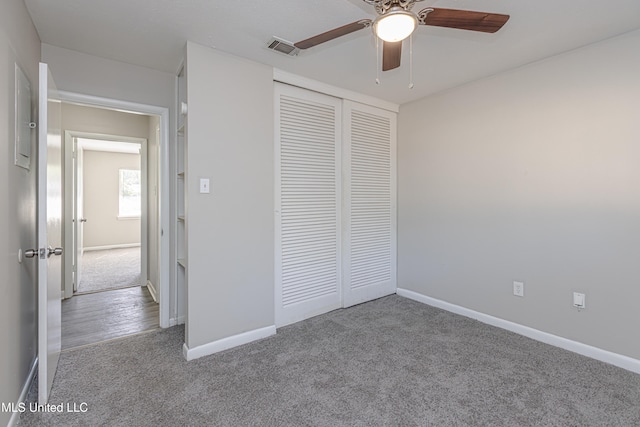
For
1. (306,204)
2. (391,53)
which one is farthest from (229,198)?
(391,53)

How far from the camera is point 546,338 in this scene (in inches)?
100.0

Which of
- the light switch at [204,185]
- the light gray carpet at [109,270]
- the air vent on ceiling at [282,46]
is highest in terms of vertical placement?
the air vent on ceiling at [282,46]

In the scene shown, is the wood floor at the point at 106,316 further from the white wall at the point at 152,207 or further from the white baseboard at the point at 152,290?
the white wall at the point at 152,207

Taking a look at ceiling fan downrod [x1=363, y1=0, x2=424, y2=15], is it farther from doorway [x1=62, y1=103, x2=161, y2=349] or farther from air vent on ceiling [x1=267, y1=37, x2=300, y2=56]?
doorway [x1=62, y1=103, x2=161, y2=349]

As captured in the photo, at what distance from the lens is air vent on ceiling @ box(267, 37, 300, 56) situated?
2.19 meters

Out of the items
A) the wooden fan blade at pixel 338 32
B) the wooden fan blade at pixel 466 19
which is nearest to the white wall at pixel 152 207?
the wooden fan blade at pixel 338 32

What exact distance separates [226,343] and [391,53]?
2.41 metres

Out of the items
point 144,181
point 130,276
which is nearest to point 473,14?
point 144,181

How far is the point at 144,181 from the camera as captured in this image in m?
4.24

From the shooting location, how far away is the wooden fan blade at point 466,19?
138cm

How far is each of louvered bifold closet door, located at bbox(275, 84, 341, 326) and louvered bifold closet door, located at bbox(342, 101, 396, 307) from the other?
0.15m

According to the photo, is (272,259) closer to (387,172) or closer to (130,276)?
(387,172)

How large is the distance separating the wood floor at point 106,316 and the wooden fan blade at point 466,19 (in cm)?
329

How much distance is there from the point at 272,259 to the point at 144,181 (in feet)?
8.87
